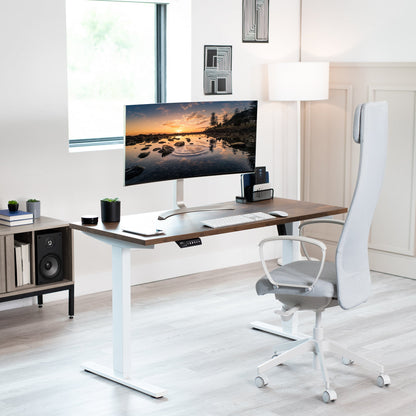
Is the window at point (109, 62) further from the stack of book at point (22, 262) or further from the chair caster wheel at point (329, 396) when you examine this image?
the chair caster wheel at point (329, 396)

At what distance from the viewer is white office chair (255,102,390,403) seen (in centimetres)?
346

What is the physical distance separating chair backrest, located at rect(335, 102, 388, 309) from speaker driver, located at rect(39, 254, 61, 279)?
1.94 m

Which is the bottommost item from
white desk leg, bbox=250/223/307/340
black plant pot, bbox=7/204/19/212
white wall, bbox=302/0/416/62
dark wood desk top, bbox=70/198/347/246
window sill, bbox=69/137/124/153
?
white desk leg, bbox=250/223/307/340

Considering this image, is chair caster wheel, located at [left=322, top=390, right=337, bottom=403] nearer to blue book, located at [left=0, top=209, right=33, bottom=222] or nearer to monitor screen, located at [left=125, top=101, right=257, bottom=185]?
monitor screen, located at [left=125, top=101, right=257, bottom=185]

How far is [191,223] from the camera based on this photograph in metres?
3.94

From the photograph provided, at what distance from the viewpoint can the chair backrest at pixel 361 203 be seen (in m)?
3.44

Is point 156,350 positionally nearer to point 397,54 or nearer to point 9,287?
point 9,287

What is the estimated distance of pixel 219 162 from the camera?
443 centimetres

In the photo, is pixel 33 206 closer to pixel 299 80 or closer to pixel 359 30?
pixel 299 80

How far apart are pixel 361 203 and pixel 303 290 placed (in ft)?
1.55

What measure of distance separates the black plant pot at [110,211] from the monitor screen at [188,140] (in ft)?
0.56

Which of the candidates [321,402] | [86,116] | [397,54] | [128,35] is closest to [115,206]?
[321,402]

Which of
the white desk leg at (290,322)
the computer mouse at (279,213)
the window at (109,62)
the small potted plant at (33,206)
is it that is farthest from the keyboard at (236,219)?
the window at (109,62)

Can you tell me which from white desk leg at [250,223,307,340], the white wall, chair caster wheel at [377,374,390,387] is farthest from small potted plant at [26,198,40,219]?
the white wall
